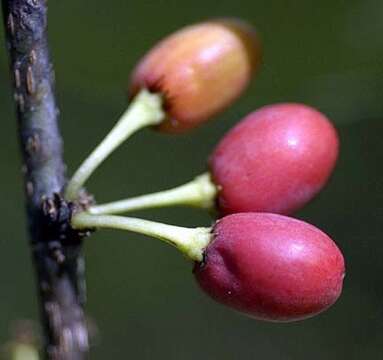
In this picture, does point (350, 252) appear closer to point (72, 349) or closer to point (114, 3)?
point (114, 3)

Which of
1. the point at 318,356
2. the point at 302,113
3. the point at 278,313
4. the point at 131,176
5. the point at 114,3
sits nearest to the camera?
the point at 278,313

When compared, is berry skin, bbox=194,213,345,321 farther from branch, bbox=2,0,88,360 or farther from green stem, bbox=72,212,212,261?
branch, bbox=2,0,88,360

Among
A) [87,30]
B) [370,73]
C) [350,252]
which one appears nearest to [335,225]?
[350,252]

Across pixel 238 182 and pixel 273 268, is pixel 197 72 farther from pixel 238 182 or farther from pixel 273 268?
pixel 273 268

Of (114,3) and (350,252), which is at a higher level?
(114,3)

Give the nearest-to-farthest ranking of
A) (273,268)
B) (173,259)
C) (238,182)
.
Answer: (273,268)
(238,182)
(173,259)

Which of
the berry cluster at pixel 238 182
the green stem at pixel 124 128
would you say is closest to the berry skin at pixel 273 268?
the berry cluster at pixel 238 182

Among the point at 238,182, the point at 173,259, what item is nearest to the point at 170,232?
the point at 238,182
